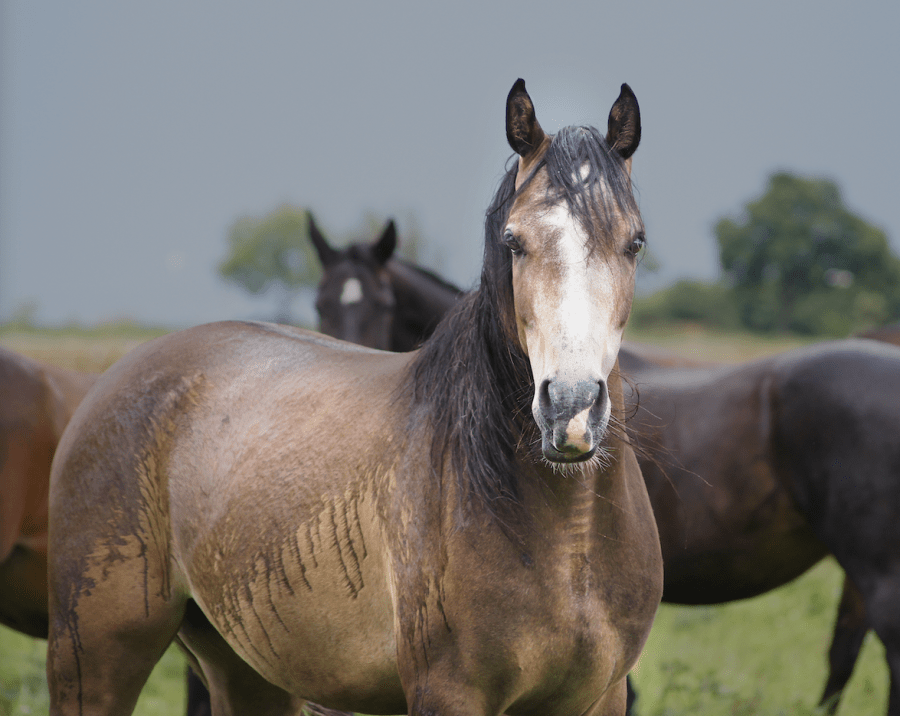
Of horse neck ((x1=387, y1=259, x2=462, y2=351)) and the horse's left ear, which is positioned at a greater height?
the horse's left ear

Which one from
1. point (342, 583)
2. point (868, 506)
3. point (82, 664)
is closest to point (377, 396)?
point (342, 583)

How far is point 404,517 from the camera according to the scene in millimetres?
1897

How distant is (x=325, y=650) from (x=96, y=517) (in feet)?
2.77

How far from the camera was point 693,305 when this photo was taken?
6016cm

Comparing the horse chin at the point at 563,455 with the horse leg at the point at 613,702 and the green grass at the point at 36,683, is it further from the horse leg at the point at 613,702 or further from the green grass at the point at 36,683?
the green grass at the point at 36,683

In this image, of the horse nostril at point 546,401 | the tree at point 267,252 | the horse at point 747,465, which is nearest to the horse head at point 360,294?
the horse at point 747,465

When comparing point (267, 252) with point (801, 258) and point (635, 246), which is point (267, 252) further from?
point (635, 246)

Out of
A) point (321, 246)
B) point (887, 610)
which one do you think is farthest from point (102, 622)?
point (321, 246)

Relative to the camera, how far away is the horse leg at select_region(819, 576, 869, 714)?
456 centimetres

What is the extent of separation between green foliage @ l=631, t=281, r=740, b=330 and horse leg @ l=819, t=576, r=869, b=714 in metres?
53.0

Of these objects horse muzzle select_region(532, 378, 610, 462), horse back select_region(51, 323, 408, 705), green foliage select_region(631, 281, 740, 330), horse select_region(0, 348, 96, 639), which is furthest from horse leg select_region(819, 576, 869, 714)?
green foliage select_region(631, 281, 740, 330)

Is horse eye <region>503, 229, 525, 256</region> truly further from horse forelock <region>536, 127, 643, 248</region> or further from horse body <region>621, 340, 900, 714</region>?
horse body <region>621, 340, 900, 714</region>

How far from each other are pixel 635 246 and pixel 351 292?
338 centimetres

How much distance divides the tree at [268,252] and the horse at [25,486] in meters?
70.2
